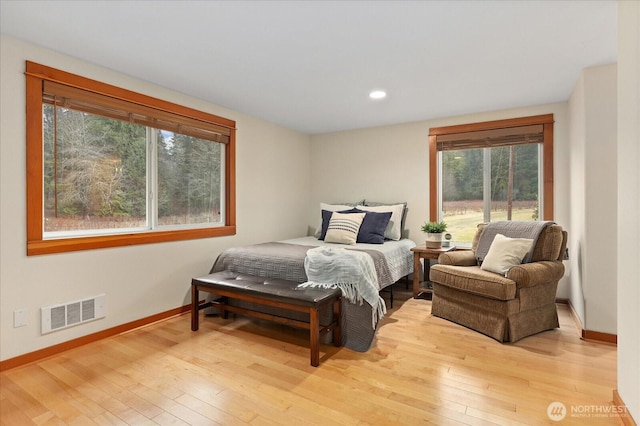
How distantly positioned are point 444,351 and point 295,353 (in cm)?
112

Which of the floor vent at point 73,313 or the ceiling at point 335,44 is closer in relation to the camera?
the ceiling at point 335,44

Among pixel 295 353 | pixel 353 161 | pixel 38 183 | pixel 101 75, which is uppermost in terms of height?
pixel 101 75

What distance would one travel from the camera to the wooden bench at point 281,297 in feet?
7.62

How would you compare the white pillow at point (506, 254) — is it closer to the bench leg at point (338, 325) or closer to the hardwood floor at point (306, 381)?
the hardwood floor at point (306, 381)

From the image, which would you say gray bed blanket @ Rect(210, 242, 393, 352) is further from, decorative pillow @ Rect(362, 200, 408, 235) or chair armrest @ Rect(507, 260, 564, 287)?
decorative pillow @ Rect(362, 200, 408, 235)

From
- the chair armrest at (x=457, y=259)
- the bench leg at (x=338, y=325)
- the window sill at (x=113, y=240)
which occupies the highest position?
the window sill at (x=113, y=240)

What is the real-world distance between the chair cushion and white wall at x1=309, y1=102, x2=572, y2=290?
133cm

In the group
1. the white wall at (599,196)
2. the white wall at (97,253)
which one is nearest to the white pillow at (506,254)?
the white wall at (599,196)

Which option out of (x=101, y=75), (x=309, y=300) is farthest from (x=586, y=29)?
(x=101, y=75)

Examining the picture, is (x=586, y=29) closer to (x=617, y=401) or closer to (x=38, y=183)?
(x=617, y=401)

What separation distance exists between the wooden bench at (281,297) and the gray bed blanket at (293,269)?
0.07m

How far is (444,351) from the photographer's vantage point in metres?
2.51

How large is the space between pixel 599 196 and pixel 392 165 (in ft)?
7.75

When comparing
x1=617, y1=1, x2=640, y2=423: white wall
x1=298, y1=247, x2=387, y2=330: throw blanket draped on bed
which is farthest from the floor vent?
x1=617, y1=1, x2=640, y2=423: white wall
